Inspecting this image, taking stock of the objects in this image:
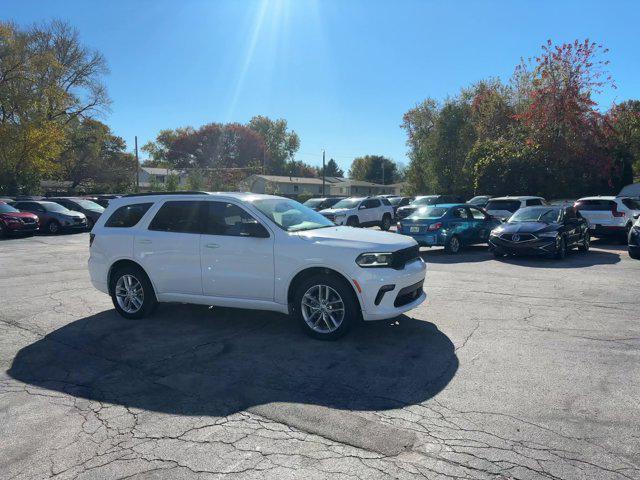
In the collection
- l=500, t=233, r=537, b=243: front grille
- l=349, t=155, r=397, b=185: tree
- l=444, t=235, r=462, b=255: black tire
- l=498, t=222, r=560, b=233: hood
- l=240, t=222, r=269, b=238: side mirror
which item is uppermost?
l=349, t=155, r=397, b=185: tree

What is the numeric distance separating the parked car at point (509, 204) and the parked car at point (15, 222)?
1974 centimetres

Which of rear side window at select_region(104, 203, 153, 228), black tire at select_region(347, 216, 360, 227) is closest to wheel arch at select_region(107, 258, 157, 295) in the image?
rear side window at select_region(104, 203, 153, 228)

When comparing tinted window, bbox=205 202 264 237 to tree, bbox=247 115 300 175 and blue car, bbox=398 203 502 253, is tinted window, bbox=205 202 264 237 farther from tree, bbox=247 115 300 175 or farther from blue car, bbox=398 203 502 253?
tree, bbox=247 115 300 175

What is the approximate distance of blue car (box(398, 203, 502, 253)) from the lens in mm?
13938

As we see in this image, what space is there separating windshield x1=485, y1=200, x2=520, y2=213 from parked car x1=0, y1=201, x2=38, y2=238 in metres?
19.8

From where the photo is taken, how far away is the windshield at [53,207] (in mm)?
23641

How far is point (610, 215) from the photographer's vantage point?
15812mm

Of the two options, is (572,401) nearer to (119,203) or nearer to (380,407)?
(380,407)

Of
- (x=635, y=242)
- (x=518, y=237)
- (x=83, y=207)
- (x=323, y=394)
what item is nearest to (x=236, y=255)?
(x=323, y=394)

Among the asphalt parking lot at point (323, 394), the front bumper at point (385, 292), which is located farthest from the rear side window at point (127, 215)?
the front bumper at point (385, 292)

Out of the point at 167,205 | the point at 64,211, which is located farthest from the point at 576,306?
the point at 64,211

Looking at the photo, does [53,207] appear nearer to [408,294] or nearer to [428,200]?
[428,200]

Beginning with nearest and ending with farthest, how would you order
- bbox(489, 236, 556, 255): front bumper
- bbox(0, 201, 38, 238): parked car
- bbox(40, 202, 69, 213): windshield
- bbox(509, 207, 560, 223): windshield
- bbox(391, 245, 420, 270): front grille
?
bbox(391, 245, 420, 270): front grille, bbox(489, 236, 556, 255): front bumper, bbox(509, 207, 560, 223): windshield, bbox(0, 201, 38, 238): parked car, bbox(40, 202, 69, 213): windshield

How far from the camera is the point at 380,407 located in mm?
4020
